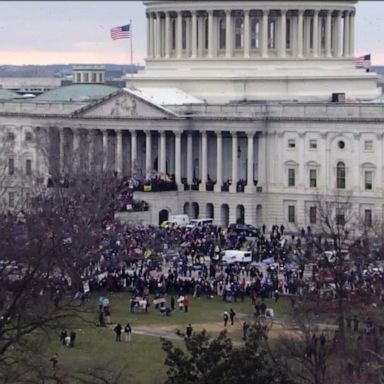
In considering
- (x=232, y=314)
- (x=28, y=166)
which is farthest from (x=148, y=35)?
(x=232, y=314)

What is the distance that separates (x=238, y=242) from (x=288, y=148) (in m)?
23.0

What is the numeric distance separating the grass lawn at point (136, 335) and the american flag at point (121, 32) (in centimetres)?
6093

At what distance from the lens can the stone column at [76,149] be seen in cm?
14088

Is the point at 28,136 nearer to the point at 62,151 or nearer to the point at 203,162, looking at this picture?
the point at 62,151

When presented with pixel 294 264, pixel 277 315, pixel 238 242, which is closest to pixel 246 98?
pixel 238 242

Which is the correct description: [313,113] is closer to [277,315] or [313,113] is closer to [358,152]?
[358,152]

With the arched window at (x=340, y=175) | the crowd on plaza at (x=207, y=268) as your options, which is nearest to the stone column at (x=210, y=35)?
the arched window at (x=340, y=175)

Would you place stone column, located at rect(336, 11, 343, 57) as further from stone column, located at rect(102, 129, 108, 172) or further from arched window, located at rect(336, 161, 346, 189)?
arched window, located at rect(336, 161, 346, 189)

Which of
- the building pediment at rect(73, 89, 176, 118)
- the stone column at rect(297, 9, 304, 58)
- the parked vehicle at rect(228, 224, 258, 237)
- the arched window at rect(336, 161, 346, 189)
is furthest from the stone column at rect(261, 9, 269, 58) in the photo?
the parked vehicle at rect(228, 224, 258, 237)

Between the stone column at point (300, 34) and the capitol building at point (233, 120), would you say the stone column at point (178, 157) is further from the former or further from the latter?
the stone column at point (300, 34)

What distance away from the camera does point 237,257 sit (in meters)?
111

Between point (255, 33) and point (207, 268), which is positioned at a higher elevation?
point (255, 33)

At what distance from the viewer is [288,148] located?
143m

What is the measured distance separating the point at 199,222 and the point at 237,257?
23946 millimetres
